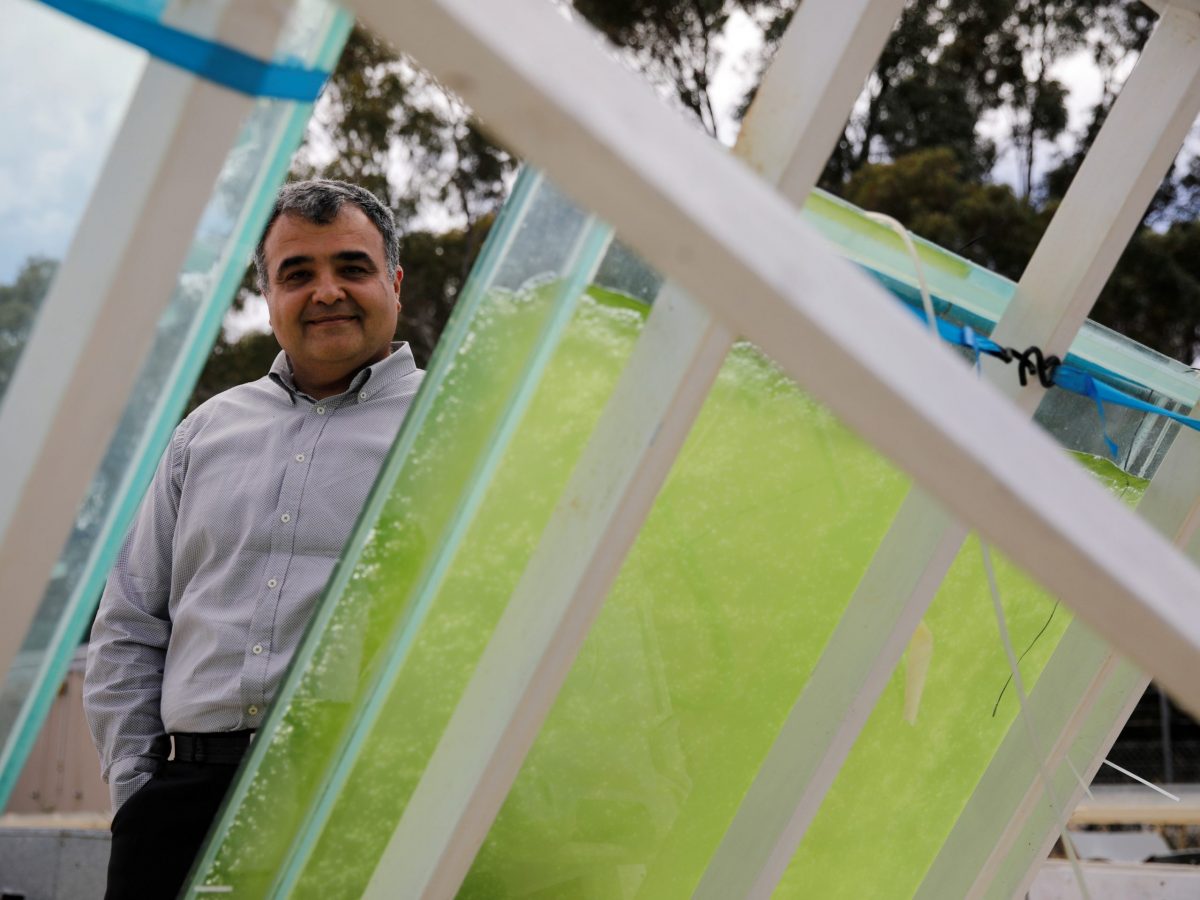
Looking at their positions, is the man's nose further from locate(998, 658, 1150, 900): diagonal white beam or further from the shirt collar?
locate(998, 658, 1150, 900): diagonal white beam

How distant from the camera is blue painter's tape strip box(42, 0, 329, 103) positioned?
0.82 m

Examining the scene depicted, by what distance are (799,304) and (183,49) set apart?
0.40 meters

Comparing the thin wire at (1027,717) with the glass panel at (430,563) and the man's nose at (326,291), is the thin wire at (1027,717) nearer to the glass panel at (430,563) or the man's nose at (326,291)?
the glass panel at (430,563)

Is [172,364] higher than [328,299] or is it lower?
higher

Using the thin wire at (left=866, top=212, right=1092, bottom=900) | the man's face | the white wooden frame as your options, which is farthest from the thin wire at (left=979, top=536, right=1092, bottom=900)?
the man's face

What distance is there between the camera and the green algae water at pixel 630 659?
1286 mm

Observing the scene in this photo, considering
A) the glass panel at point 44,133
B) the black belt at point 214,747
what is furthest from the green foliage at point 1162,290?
the glass panel at point 44,133

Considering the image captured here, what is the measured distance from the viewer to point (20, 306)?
0.87 metres

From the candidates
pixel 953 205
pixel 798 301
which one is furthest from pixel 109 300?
pixel 953 205

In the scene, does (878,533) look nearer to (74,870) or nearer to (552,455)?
(552,455)

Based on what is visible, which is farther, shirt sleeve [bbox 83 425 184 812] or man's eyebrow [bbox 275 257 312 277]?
man's eyebrow [bbox 275 257 312 277]

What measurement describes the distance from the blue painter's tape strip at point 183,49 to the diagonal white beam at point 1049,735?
1377 mm

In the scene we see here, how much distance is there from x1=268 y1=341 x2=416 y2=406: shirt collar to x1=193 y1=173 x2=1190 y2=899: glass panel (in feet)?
2.41

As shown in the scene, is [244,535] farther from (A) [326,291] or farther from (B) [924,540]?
(B) [924,540]
